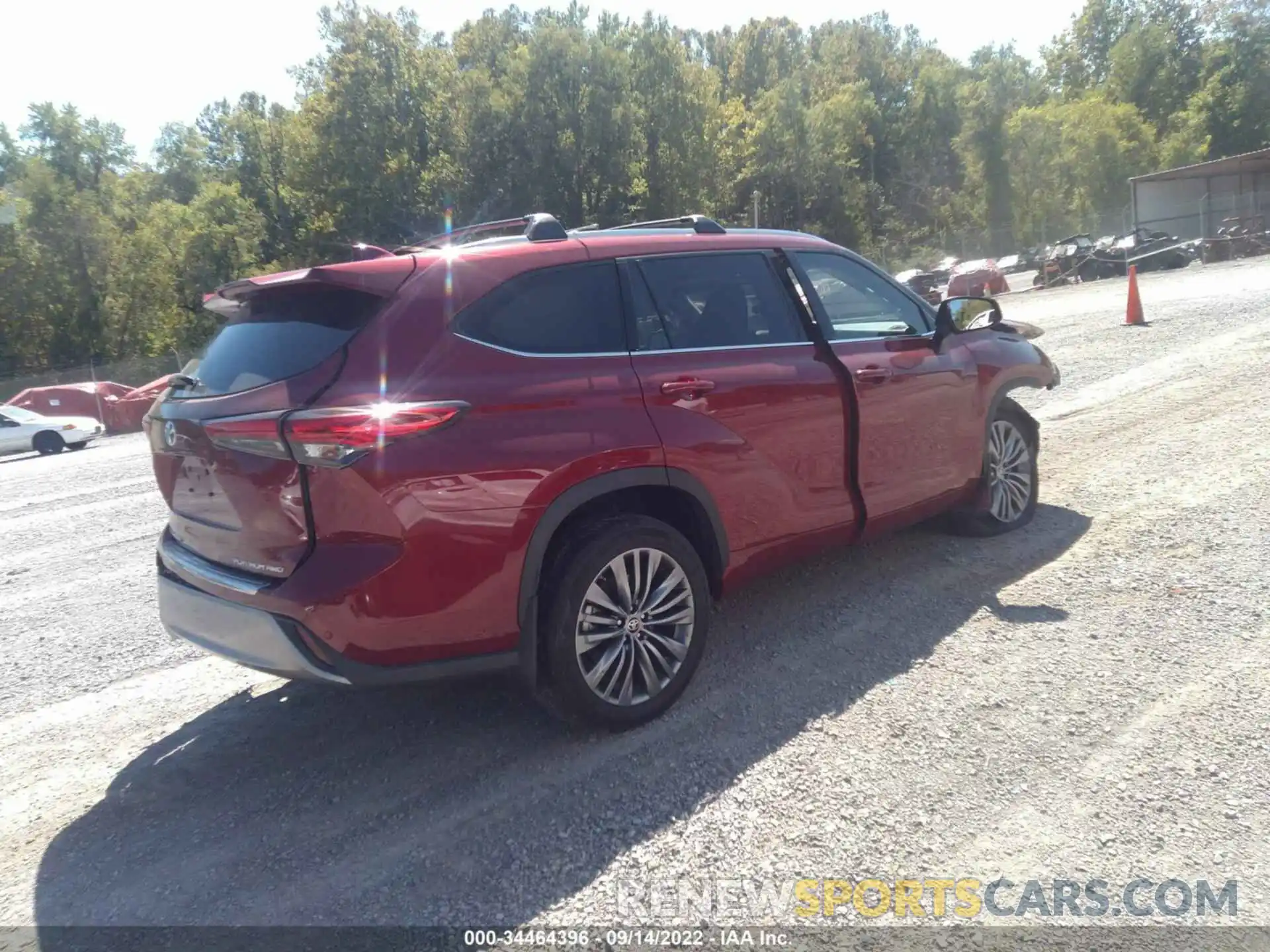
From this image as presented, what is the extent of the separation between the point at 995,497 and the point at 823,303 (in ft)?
5.99

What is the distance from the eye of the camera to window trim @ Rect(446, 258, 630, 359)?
12.3ft

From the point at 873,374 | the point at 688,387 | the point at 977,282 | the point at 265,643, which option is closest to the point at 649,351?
the point at 688,387

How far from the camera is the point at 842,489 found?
4902mm

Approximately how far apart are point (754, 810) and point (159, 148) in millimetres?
91958

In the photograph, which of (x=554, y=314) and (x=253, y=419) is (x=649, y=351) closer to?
(x=554, y=314)

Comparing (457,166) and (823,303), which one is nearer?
(823,303)

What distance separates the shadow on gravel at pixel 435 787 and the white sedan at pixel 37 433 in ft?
71.1

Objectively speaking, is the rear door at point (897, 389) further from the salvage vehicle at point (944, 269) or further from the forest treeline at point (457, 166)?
the forest treeline at point (457, 166)

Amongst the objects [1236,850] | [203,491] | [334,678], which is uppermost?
[203,491]

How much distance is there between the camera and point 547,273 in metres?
4.04

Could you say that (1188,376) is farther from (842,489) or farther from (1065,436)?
(842,489)

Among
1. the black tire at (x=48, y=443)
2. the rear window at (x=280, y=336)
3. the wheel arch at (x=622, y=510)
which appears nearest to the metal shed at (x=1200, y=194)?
the black tire at (x=48, y=443)

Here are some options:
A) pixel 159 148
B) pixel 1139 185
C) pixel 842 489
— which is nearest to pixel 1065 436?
pixel 842 489

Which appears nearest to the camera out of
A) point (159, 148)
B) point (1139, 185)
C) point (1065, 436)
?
point (1065, 436)
